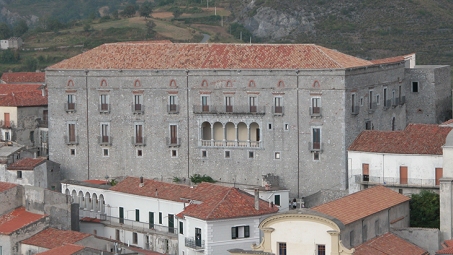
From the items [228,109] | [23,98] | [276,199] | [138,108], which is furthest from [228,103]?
[23,98]

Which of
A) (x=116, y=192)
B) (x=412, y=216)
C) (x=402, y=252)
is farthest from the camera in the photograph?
(x=116, y=192)

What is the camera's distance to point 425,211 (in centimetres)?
6525

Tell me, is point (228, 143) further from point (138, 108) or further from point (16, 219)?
point (16, 219)

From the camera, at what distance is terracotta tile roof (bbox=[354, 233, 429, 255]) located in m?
56.4

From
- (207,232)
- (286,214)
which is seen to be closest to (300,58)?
(207,232)

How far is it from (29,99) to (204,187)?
20662 millimetres

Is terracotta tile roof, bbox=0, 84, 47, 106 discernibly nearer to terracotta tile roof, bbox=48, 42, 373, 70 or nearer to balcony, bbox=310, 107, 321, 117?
terracotta tile roof, bbox=48, 42, 373, 70

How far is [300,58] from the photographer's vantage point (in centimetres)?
7469

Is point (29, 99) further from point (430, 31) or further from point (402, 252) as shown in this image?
point (430, 31)

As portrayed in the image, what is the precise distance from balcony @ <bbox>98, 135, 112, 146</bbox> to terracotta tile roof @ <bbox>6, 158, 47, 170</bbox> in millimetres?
3629

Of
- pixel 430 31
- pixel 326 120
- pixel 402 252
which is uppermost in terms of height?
pixel 430 31

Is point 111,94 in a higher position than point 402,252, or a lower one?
higher

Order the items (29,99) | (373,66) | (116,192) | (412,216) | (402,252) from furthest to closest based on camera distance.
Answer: (29,99), (373,66), (116,192), (412,216), (402,252)

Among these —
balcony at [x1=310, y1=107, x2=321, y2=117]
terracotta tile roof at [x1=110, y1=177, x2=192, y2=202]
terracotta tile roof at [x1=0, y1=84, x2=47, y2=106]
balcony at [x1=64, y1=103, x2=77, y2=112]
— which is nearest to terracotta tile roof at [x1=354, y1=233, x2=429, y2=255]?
terracotta tile roof at [x1=110, y1=177, x2=192, y2=202]
